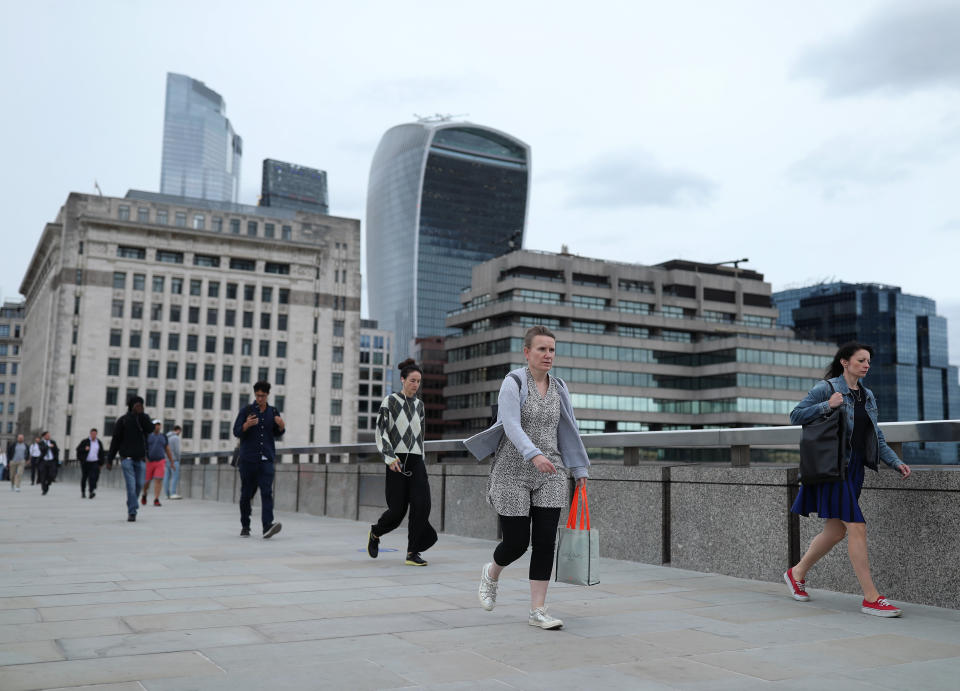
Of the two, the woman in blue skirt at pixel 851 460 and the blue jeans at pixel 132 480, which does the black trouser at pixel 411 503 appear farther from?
the blue jeans at pixel 132 480

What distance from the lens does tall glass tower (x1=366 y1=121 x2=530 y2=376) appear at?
182250 mm

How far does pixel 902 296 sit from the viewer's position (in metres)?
166

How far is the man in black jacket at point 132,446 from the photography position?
47.3 feet

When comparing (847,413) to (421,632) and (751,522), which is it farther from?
(421,632)

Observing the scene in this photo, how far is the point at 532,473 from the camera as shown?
571cm

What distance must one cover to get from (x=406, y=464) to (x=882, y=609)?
4.71m

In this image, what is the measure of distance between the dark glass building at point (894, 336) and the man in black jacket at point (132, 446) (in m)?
152

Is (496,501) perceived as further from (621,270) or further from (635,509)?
(621,270)

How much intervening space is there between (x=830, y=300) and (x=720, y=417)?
6840cm

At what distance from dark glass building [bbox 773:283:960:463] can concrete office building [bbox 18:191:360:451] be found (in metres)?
91.7

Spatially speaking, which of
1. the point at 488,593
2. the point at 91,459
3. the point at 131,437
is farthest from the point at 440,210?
the point at 488,593

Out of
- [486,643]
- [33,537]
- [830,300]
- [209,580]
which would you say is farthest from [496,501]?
[830,300]

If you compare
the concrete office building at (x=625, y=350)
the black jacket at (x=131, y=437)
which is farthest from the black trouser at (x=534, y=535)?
the concrete office building at (x=625, y=350)

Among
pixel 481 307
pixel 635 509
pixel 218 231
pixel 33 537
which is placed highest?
pixel 218 231
